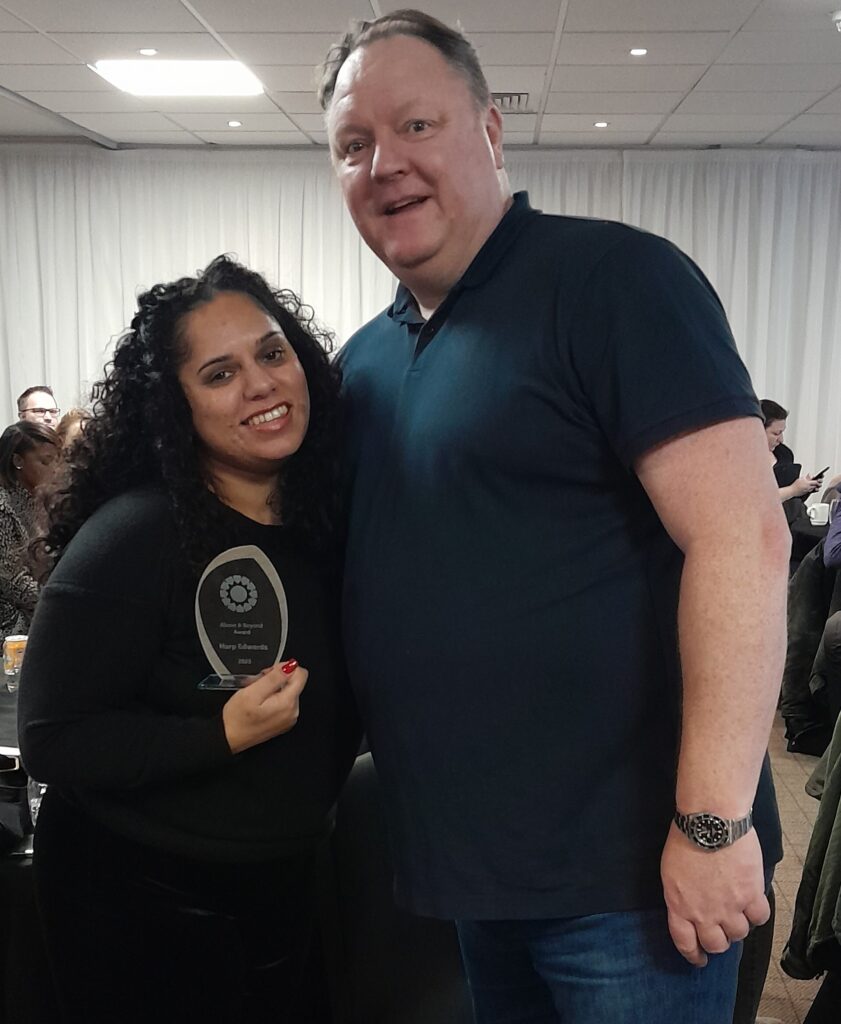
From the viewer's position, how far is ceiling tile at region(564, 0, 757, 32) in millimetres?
4355

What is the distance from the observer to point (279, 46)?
4910 millimetres

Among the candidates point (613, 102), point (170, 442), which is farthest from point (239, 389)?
point (613, 102)

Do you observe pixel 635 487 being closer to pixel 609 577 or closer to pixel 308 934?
pixel 609 577

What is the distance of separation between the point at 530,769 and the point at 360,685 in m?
0.24

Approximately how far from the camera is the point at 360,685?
4.11 feet

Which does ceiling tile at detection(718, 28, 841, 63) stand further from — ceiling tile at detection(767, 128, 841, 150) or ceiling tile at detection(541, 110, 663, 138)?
ceiling tile at detection(767, 128, 841, 150)

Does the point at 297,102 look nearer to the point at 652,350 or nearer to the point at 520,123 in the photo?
the point at 520,123

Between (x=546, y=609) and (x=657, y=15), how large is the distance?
4151 millimetres

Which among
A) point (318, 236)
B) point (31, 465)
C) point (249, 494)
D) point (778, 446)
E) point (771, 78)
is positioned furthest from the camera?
point (318, 236)

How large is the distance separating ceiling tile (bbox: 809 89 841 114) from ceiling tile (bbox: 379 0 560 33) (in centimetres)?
198

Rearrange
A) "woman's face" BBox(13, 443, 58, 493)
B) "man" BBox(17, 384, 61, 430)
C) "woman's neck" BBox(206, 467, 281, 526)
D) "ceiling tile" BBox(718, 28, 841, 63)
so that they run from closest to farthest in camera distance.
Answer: "woman's neck" BBox(206, 467, 281, 526) < "woman's face" BBox(13, 443, 58, 493) < "ceiling tile" BBox(718, 28, 841, 63) < "man" BBox(17, 384, 61, 430)

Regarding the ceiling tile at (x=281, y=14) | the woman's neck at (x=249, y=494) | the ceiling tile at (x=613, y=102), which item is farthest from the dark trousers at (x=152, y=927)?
the ceiling tile at (x=613, y=102)

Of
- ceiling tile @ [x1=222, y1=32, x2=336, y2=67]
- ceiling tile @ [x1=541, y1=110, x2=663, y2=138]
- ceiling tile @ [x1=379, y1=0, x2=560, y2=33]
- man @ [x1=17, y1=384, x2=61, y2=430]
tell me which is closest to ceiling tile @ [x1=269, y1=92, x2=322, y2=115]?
ceiling tile @ [x1=222, y1=32, x2=336, y2=67]

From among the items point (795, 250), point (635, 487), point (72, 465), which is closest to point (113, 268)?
point (795, 250)
